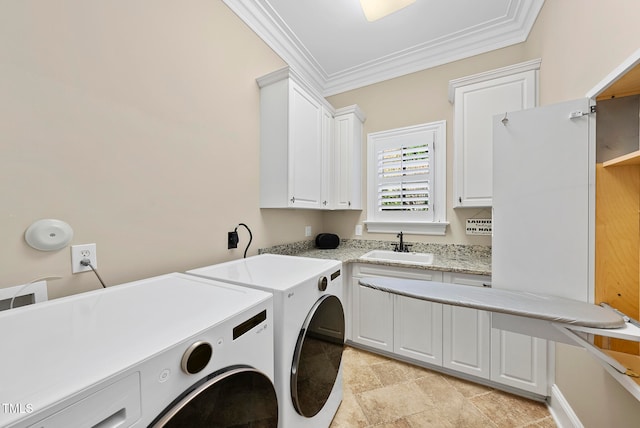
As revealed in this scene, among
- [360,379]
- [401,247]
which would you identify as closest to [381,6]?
[401,247]

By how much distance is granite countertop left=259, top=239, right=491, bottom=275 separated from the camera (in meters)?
1.74

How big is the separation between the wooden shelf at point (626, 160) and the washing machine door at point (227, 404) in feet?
4.57

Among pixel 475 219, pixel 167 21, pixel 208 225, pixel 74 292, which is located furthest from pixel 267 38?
pixel 475 219

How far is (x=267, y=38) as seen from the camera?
1.97m

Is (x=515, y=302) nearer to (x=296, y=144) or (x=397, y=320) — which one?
A: (x=397, y=320)

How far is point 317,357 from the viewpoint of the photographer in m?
1.14

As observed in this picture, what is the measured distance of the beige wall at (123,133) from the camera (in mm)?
867

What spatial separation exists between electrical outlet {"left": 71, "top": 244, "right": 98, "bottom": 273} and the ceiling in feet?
5.74

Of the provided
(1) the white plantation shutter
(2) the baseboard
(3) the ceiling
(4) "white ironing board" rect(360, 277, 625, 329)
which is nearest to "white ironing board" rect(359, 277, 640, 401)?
(4) "white ironing board" rect(360, 277, 625, 329)

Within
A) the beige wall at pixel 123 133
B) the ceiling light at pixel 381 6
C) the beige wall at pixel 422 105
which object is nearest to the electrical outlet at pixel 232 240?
the beige wall at pixel 123 133

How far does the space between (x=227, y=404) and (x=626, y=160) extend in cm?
151

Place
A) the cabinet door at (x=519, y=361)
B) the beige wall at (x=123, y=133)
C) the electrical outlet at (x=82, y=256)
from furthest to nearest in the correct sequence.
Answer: the cabinet door at (x=519, y=361) < the electrical outlet at (x=82, y=256) < the beige wall at (x=123, y=133)

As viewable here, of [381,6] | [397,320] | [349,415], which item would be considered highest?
[381,6]

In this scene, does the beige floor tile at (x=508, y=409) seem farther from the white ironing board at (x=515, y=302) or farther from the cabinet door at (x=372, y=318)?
the white ironing board at (x=515, y=302)
